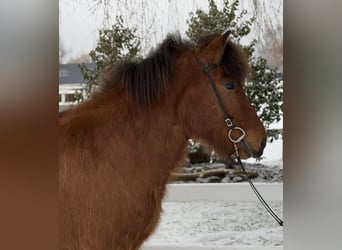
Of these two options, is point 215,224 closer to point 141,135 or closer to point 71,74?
point 141,135

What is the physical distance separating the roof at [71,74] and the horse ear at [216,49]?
1.87 ft

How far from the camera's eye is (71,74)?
5.09 feet

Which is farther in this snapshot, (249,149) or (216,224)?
(216,224)

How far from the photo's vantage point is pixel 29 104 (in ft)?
1.15

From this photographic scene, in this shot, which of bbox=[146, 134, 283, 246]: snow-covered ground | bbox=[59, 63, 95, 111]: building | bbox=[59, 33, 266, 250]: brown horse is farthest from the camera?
bbox=[146, 134, 283, 246]: snow-covered ground

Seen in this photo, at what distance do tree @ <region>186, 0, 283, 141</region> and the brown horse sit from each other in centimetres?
33

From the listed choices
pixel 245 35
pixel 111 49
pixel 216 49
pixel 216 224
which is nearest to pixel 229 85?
pixel 216 49

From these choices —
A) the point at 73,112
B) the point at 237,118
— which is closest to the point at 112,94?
the point at 73,112

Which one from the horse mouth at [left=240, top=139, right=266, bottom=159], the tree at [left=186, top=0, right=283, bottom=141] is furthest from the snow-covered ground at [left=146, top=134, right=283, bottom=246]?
the horse mouth at [left=240, top=139, right=266, bottom=159]

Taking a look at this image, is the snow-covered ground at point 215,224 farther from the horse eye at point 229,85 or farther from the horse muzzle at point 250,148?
the horse eye at point 229,85

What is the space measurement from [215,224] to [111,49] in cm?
86

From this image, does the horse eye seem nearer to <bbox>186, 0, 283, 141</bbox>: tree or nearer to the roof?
<bbox>186, 0, 283, 141</bbox>: tree

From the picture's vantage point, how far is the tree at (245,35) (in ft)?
5.07

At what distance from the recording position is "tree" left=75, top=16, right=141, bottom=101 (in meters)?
1.57
